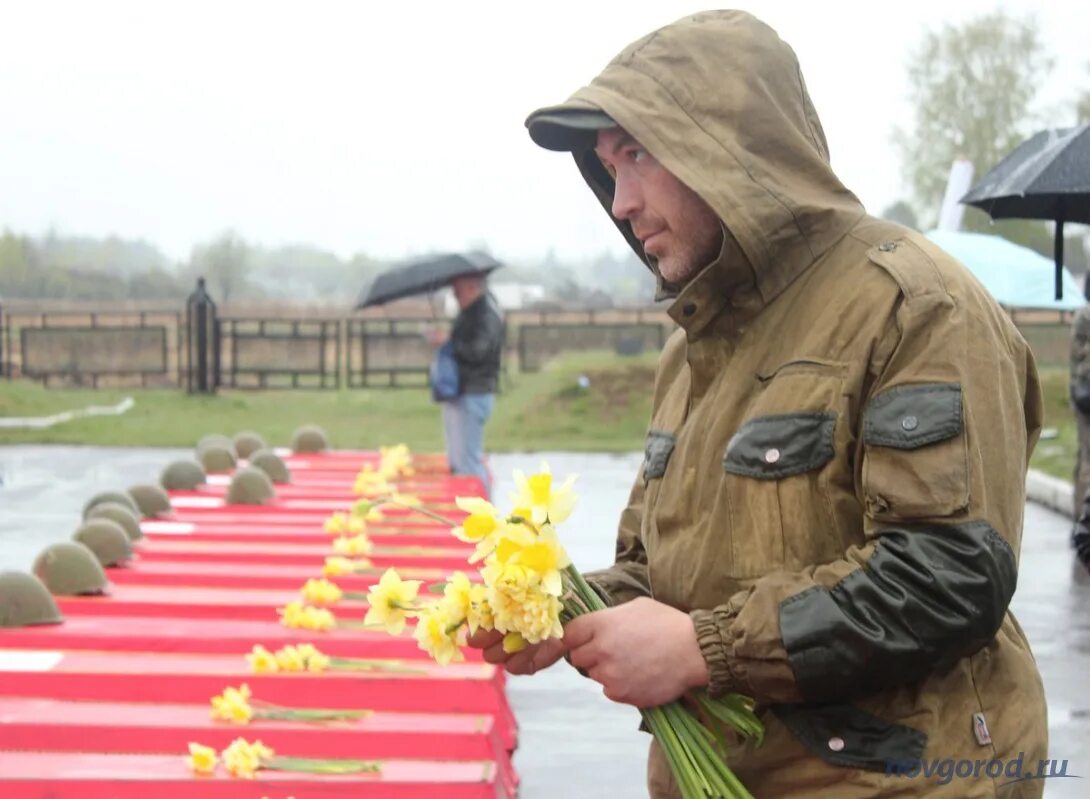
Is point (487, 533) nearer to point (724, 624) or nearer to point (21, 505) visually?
point (724, 624)

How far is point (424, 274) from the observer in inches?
480

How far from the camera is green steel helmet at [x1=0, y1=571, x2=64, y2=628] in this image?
6.13 metres

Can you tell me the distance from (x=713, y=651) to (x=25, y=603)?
468cm

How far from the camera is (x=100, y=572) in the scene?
6.90 metres

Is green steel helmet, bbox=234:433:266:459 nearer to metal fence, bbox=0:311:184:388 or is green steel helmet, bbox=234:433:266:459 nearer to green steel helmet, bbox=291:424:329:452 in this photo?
green steel helmet, bbox=291:424:329:452

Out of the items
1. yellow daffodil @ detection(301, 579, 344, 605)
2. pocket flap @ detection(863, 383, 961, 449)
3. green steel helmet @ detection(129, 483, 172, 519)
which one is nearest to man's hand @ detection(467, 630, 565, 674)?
pocket flap @ detection(863, 383, 961, 449)

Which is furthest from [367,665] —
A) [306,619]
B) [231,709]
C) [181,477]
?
[181,477]

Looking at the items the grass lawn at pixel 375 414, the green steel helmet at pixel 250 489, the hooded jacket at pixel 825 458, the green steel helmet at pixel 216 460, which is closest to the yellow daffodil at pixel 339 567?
the green steel helmet at pixel 250 489

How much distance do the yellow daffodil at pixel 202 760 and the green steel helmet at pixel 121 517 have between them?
391 cm

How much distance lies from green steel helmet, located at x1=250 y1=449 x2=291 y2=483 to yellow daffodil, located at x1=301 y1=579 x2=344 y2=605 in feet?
16.1

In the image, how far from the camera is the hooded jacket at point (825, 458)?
1997mm

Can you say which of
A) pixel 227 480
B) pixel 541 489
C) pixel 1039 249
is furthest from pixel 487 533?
pixel 1039 249

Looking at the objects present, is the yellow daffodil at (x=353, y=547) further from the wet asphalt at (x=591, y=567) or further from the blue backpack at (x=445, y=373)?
the blue backpack at (x=445, y=373)

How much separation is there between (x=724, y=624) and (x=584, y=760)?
13.2 feet
